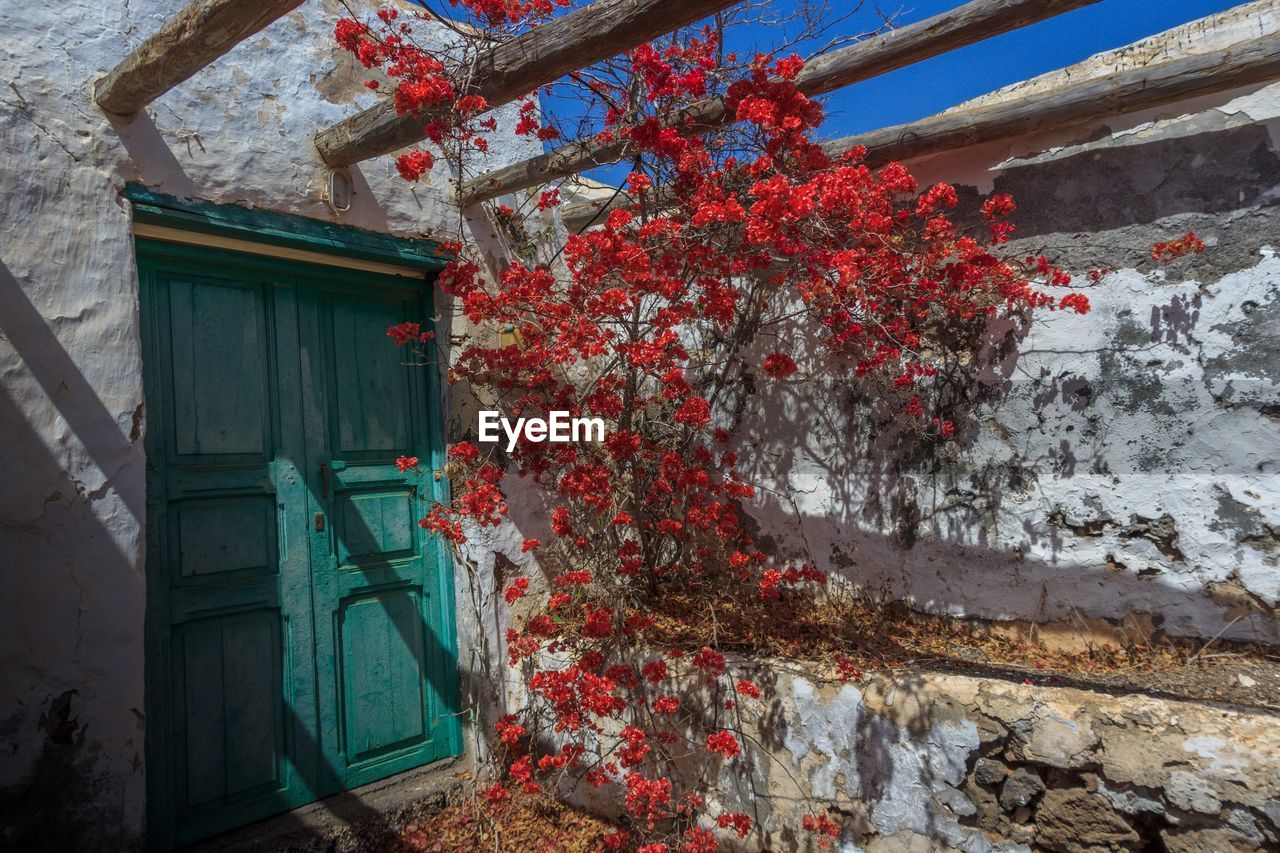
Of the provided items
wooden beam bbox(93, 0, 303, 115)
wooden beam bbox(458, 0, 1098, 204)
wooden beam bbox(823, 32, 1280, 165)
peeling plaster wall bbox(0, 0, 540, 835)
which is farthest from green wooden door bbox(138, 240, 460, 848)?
wooden beam bbox(823, 32, 1280, 165)

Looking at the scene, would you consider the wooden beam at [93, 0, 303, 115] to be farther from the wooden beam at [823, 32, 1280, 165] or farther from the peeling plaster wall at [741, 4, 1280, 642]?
the peeling plaster wall at [741, 4, 1280, 642]

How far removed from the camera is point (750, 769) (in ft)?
8.72

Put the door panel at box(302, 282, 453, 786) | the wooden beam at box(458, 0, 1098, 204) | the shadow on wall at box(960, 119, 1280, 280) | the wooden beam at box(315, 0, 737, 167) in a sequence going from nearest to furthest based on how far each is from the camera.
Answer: the wooden beam at box(315, 0, 737, 167) → the wooden beam at box(458, 0, 1098, 204) → the shadow on wall at box(960, 119, 1280, 280) → the door panel at box(302, 282, 453, 786)

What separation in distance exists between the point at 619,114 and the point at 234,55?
4.69ft

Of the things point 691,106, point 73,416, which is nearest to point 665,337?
point 691,106

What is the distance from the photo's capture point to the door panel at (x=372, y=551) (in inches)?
117

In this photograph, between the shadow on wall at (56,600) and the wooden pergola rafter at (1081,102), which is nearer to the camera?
the shadow on wall at (56,600)

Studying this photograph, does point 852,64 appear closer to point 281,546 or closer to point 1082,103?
point 1082,103

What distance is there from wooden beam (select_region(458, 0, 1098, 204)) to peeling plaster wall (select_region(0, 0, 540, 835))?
4.01ft

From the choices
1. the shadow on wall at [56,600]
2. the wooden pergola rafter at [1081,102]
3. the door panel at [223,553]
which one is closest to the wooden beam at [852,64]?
the wooden pergola rafter at [1081,102]

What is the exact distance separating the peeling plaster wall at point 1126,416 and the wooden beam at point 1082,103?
168 mm

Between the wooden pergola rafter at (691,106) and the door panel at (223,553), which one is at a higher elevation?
the wooden pergola rafter at (691,106)

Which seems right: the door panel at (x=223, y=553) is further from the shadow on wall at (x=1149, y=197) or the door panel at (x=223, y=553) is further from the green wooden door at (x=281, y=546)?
the shadow on wall at (x=1149, y=197)

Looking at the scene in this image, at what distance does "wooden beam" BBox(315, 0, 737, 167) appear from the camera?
1.93m
